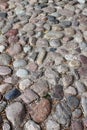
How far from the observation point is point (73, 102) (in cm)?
247

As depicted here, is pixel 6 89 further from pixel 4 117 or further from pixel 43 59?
Answer: pixel 43 59

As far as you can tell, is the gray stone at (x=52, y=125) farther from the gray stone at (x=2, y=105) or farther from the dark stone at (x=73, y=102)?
the gray stone at (x=2, y=105)

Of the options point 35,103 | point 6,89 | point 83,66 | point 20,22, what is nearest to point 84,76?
point 83,66

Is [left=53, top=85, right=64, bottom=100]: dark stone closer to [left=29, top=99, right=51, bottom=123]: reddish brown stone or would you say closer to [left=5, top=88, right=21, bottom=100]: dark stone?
[left=29, top=99, right=51, bottom=123]: reddish brown stone

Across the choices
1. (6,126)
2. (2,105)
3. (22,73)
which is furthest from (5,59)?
(6,126)

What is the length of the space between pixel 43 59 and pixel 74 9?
47.4 inches

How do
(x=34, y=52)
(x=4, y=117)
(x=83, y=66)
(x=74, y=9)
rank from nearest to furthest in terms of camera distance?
(x=4, y=117) < (x=83, y=66) < (x=34, y=52) < (x=74, y=9)

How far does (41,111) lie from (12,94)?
0.32m

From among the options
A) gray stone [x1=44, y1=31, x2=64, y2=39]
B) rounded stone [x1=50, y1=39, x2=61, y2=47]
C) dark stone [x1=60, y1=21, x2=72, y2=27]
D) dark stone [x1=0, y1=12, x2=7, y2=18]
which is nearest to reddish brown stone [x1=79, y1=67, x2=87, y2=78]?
rounded stone [x1=50, y1=39, x2=61, y2=47]

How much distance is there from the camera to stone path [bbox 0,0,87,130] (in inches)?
93.2

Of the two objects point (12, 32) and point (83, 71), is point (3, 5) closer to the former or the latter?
point (12, 32)

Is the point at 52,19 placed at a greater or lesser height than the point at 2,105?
lesser

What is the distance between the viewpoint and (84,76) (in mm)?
2734

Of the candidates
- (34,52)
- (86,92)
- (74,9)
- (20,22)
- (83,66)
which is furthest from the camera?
(74,9)
